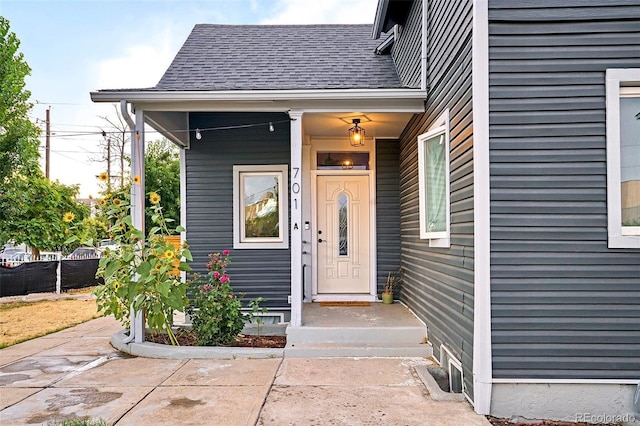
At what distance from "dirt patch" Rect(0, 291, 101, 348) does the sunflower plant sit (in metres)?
2.22

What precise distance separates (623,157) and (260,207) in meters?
4.77

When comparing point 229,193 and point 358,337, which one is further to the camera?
point 229,193

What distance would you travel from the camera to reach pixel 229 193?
6746mm

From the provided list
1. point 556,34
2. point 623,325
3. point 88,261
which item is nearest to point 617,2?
point 556,34

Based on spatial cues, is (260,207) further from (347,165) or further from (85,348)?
(85,348)

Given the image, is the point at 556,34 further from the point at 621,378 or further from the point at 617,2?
the point at 621,378

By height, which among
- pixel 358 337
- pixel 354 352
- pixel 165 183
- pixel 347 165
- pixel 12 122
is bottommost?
pixel 354 352

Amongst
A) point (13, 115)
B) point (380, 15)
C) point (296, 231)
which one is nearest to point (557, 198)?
point (296, 231)

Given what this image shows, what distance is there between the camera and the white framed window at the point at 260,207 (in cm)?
670

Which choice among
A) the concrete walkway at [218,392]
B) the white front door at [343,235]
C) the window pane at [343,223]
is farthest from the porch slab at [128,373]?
the window pane at [343,223]

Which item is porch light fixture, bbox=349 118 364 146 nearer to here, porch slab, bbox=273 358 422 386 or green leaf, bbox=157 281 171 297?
porch slab, bbox=273 358 422 386

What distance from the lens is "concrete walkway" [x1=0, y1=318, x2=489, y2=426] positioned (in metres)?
3.14

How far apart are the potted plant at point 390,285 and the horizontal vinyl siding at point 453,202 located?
3.00ft

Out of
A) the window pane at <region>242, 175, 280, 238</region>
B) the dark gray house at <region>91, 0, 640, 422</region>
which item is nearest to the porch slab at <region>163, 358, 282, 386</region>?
the dark gray house at <region>91, 0, 640, 422</region>
